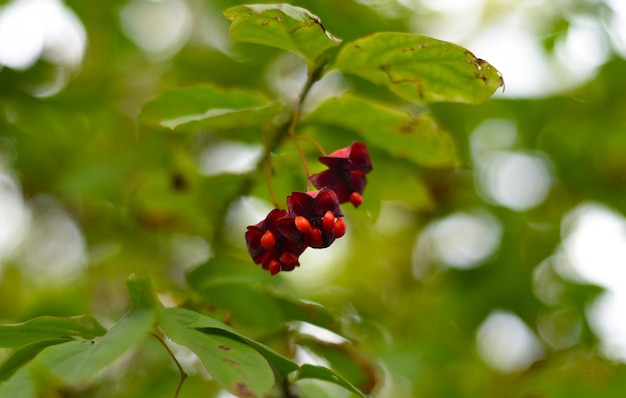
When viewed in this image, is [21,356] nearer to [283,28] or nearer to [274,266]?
[274,266]

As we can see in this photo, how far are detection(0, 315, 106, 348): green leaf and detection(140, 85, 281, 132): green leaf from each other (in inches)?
18.1

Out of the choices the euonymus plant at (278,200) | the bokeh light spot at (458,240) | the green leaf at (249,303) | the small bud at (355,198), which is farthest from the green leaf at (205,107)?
the bokeh light spot at (458,240)

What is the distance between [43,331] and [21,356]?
0.07 metres

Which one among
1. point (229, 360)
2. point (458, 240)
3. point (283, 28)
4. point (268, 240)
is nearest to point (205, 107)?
point (283, 28)

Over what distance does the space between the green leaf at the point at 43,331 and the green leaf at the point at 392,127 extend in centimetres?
73

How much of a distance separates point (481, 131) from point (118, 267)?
1.58 metres

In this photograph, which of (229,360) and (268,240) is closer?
(229,360)

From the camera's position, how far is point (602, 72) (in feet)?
9.64

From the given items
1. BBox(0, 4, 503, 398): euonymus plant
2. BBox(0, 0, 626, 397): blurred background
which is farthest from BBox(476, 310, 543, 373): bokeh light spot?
BBox(0, 4, 503, 398): euonymus plant

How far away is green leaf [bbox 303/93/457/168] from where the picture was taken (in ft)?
5.66

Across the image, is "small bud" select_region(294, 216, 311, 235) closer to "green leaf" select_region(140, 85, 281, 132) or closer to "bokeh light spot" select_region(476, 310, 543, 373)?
"green leaf" select_region(140, 85, 281, 132)

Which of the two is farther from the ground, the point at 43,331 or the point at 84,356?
the point at 84,356

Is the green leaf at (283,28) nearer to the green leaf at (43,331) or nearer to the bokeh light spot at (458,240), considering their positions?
the green leaf at (43,331)

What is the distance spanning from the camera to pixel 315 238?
141 centimetres
